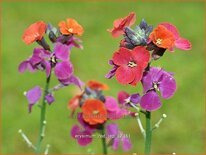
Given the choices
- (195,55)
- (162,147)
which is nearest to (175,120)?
(162,147)

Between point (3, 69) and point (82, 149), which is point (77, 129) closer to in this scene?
point (82, 149)

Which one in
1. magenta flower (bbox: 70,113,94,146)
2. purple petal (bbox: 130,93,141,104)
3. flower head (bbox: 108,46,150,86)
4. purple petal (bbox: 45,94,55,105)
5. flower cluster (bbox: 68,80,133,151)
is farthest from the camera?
magenta flower (bbox: 70,113,94,146)

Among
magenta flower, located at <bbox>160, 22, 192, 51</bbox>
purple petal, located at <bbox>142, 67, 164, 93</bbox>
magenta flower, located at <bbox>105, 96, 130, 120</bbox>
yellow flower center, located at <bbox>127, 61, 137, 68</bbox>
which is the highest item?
magenta flower, located at <bbox>160, 22, 192, 51</bbox>

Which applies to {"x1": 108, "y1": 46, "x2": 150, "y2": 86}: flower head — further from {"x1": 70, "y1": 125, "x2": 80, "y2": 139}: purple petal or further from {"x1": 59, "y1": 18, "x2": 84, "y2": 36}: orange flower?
{"x1": 70, "y1": 125, "x2": 80, "y2": 139}: purple petal

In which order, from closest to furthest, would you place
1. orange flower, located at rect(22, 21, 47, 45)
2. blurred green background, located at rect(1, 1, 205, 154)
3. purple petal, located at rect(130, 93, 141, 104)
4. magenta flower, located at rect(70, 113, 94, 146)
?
purple petal, located at rect(130, 93, 141, 104) → orange flower, located at rect(22, 21, 47, 45) → magenta flower, located at rect(70, 113, 94, 146) → blurred green background, located at rect(1, 1, 205, 154)

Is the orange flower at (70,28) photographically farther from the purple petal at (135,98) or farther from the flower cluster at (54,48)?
the purple petal at (135,98)

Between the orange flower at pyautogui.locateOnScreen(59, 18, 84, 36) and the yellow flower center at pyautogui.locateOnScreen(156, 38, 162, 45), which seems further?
the orange flower at pyautogui.locateOnScreen(59, 18, 84, 36)

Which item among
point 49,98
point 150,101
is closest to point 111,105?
point 49,98

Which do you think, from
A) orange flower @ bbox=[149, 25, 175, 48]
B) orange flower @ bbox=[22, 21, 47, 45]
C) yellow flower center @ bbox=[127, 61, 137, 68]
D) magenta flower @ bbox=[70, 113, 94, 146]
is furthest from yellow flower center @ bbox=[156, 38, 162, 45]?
magenta flower @ bbox=[70, 113, 94, 146]

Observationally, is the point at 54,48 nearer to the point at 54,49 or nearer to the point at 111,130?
the point at 54,49
